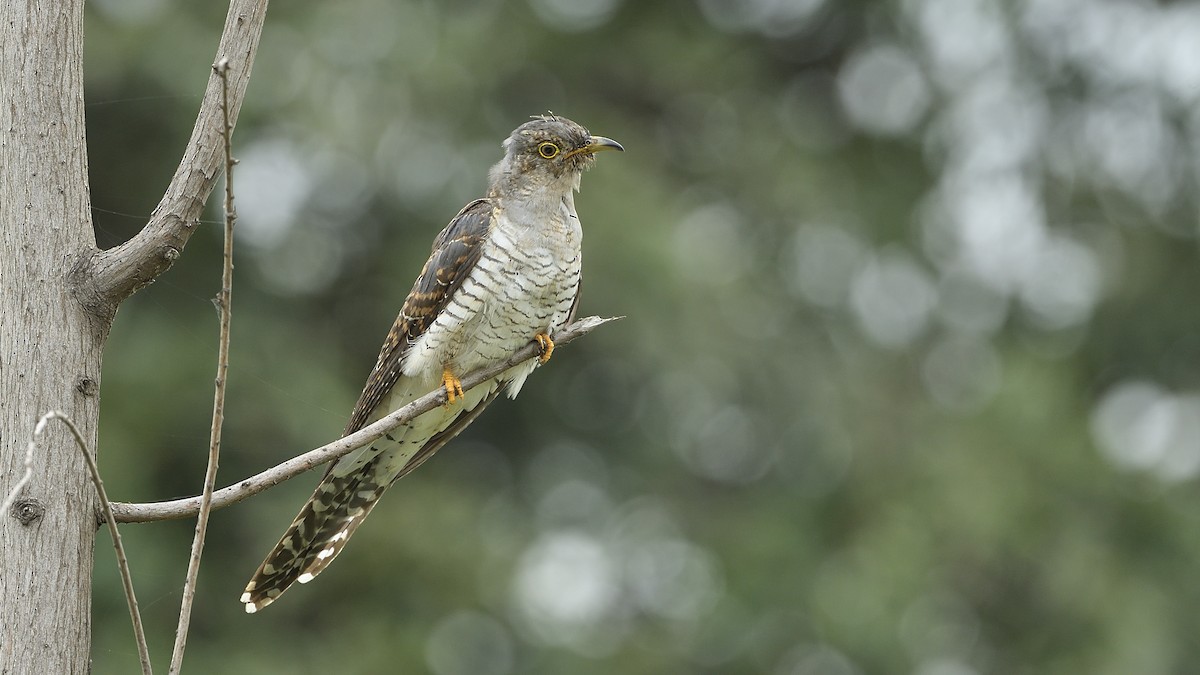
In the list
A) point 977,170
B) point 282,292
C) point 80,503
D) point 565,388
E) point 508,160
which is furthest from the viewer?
point 977,170

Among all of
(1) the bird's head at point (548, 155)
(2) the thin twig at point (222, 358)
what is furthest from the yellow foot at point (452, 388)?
(2) the thin twig at point (222, 358)

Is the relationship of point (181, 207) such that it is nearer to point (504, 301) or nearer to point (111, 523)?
point (111, 523)

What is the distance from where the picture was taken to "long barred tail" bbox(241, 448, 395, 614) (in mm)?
3141

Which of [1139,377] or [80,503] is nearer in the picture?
[80,503]

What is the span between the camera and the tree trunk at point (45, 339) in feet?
6.39

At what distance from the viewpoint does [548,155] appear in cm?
372

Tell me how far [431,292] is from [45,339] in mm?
1507

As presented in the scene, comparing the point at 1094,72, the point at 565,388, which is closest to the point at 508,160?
the point at 565,388

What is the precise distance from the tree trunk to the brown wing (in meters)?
1.40

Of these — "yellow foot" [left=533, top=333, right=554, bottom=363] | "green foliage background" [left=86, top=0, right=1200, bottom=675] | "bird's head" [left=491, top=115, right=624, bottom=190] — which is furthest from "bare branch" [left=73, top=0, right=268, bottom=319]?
"green foliage background" [left=86, top=0, right=1200, bottom=675]

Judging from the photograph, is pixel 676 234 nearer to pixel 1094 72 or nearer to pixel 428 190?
pixel 428 190

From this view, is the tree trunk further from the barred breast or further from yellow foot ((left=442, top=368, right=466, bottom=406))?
the barred breast

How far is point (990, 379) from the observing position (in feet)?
31.3

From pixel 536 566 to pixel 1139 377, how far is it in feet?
16.2
